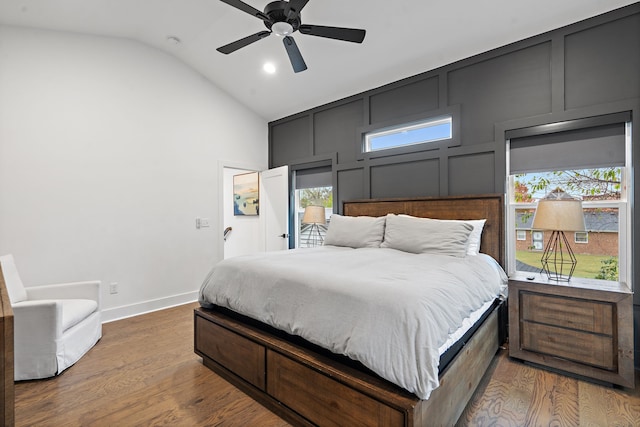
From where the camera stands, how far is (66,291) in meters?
2.93

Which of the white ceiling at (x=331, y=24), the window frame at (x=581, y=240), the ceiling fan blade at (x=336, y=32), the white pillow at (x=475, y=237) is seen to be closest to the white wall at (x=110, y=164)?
the white ceiling at (x=331, y=24)

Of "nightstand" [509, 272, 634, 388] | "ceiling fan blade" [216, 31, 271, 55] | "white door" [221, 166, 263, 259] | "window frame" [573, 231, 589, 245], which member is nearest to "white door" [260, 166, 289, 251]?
"white door" [221, 166, 263, 259]

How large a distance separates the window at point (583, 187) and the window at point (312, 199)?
2.39m

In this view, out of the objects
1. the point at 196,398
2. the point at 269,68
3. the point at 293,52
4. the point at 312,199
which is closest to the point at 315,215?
the point at 312,199

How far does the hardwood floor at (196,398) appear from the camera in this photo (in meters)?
1.84

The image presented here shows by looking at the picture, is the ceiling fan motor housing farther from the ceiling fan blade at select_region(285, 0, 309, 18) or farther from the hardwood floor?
the hardwood floor

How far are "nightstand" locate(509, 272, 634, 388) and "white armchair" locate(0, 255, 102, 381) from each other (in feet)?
11.7

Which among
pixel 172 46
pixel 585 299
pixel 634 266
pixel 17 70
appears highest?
pixel 172 46

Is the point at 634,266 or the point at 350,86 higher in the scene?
the point at 350,86

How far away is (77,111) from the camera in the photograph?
342cm

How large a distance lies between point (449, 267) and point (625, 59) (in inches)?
89.9

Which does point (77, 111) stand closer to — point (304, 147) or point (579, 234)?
point (304, 147)

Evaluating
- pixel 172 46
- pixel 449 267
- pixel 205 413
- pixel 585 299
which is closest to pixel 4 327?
pixel 205 413

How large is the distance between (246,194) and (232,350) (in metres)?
4.31
